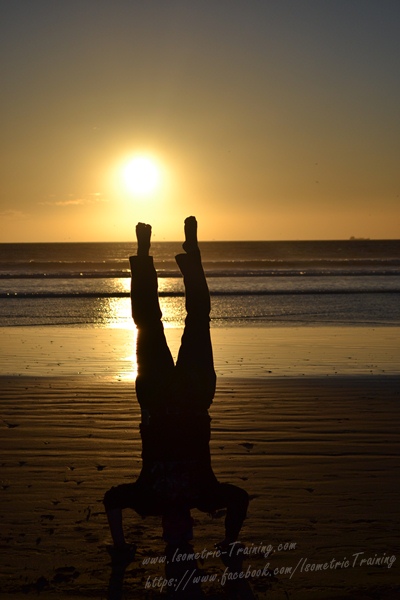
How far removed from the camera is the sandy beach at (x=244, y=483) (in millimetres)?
5191

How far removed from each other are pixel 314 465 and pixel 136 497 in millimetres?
2950

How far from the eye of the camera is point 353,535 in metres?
5.87

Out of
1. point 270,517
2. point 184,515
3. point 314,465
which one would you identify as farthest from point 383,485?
point 184,515

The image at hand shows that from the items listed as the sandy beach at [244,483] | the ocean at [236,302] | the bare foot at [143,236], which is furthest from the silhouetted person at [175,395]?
the ocean at [236,302]

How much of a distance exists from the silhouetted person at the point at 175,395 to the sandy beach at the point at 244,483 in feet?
1.82

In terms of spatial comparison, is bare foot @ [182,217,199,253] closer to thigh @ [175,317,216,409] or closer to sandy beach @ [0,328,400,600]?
thigh @ [175,317,216,409]

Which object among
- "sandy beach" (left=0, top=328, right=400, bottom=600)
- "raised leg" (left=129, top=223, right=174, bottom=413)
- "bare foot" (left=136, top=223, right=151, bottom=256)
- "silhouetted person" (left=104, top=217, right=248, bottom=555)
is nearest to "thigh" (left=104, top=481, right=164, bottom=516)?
"silhouetted person" (left=104, top=217, right=248, bottom=555)

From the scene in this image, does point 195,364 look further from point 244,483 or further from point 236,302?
point 236,302

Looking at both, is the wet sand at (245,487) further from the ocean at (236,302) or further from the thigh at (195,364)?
the ocean at (236,302)

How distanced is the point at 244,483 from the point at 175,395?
246 cm

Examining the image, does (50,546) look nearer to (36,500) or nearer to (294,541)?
(36,500)

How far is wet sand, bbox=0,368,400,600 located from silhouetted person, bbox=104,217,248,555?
55 cm

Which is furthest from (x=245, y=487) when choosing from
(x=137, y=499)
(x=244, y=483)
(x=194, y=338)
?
(x=194, y=338)

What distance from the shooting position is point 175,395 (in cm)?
504
